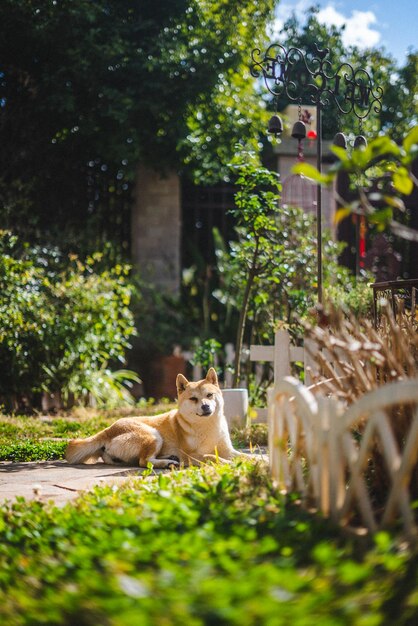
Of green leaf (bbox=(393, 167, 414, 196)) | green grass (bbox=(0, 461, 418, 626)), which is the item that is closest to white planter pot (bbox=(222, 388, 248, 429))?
green grass (bbox=(0, 461, 418, 626))

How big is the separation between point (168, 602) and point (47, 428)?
548cm

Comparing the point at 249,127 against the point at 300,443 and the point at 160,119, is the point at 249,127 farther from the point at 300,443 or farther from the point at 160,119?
the point at 300,443

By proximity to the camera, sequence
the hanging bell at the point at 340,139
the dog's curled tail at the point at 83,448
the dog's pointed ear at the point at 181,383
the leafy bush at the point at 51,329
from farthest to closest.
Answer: the leafy bush at the point at 51,329 < the hanging bell at the point at 340,139 < the dog's pointed ear at the point at 181,383 < the dog's curled tail at the point at 83,448

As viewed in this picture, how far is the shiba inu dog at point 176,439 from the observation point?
5.34 meters

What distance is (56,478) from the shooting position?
4.79 meters

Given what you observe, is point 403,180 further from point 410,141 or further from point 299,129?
point 299,129

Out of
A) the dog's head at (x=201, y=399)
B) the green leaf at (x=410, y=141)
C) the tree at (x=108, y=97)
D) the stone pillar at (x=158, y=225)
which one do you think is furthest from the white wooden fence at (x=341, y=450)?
the stone pillar at (x=158, y=225)

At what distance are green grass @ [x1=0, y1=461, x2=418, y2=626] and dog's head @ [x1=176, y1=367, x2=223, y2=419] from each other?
192 cm

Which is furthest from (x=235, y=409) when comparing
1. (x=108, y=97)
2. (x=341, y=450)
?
(x=108, y=97)

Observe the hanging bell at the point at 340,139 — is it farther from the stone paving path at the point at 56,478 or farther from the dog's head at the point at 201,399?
the stone paving path at the point at 56,478

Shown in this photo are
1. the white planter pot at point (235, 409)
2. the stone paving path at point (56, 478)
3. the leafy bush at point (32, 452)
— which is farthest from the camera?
the white planter pot at point (235, 409)

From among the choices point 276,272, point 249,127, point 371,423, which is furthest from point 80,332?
point 371,423

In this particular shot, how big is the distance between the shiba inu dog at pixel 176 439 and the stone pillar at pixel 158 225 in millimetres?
6910

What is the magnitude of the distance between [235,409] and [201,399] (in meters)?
1.63
